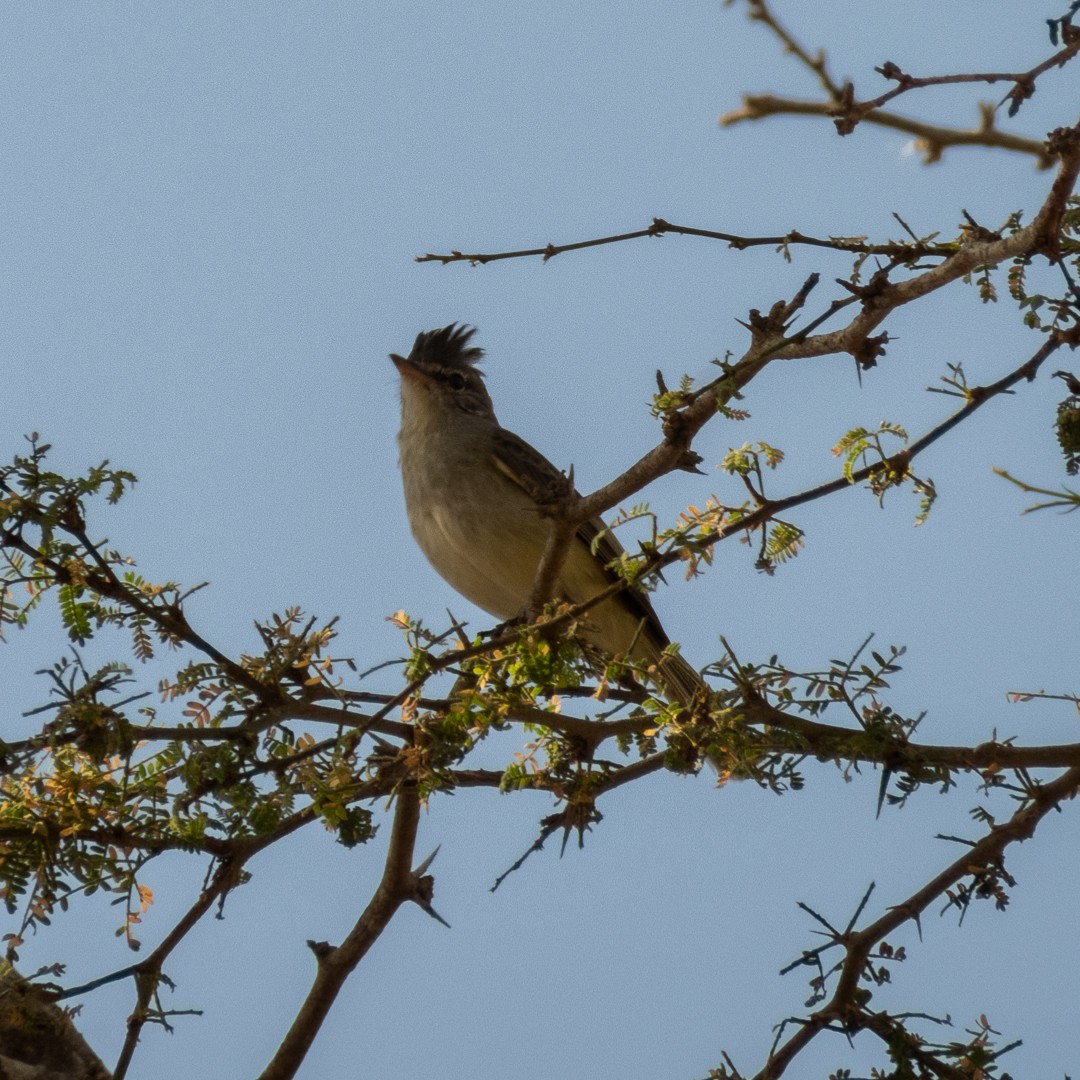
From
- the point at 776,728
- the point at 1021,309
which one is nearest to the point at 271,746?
the point at 776,728

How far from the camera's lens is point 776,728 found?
13.1ft

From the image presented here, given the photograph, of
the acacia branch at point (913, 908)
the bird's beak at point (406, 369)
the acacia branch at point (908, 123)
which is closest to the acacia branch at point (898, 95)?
the acacia branch at point (908, 123)

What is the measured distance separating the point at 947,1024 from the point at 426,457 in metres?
4.45

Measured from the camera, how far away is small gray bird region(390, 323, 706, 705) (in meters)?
7.00

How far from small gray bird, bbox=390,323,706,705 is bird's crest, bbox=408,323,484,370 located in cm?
66

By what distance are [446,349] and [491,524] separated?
6.82ft

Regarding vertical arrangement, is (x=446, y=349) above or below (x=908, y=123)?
above

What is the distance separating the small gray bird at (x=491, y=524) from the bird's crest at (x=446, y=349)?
657 mm

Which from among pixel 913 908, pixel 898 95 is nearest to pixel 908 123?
pixel 898 95

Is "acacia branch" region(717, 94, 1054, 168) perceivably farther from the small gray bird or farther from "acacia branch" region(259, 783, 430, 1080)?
the small gray bird

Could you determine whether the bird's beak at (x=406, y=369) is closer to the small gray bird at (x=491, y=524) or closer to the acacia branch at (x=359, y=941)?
the small gray bird at (x=491, y=524)

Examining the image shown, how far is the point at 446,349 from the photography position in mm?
8969

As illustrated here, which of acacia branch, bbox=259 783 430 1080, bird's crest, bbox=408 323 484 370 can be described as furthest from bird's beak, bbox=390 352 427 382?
acacia branch, bbox=259 783 430 1080

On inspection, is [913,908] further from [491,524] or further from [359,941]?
[491,524]
